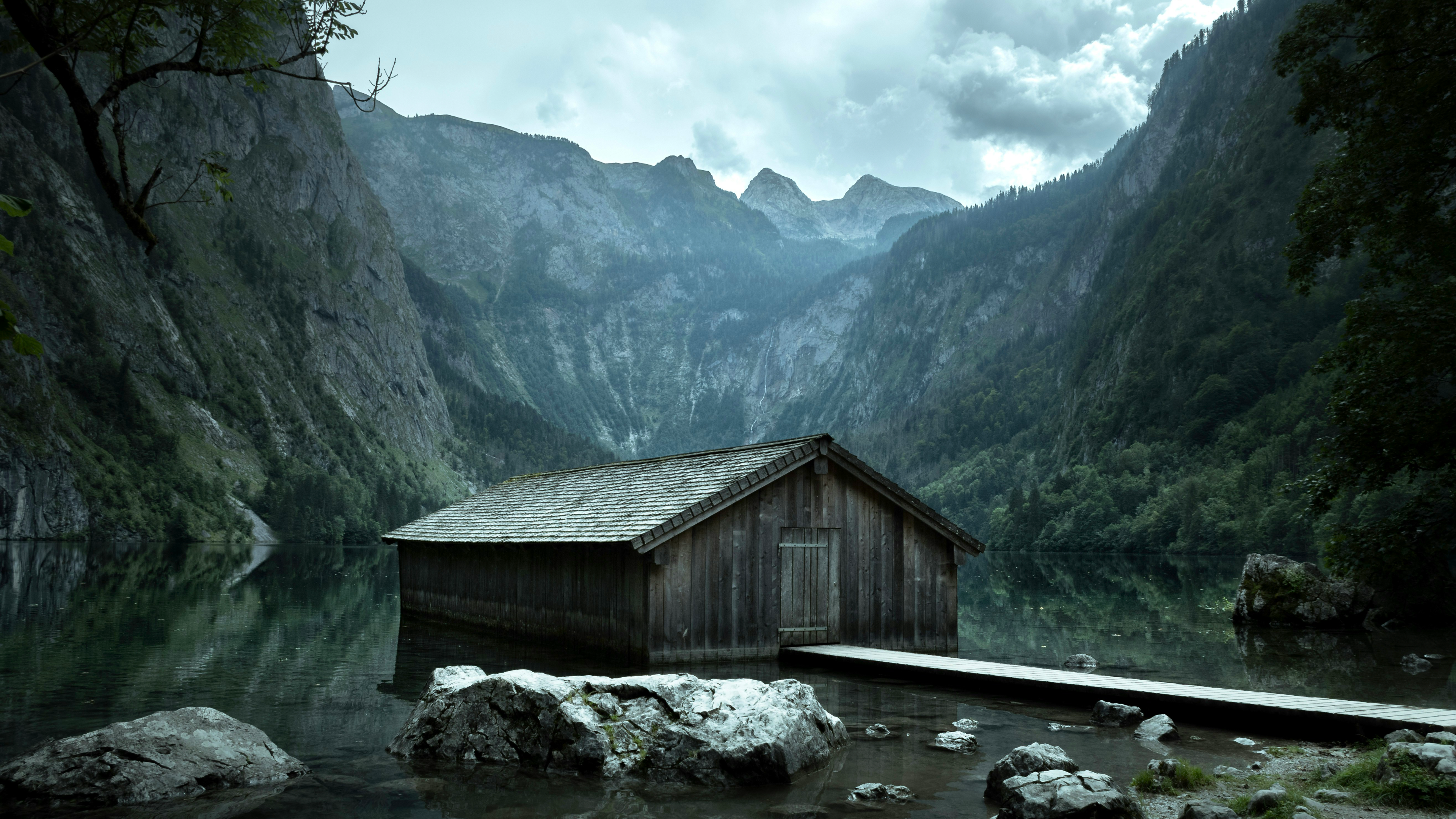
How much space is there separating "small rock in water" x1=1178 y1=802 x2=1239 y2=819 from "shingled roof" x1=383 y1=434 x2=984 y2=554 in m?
11.2

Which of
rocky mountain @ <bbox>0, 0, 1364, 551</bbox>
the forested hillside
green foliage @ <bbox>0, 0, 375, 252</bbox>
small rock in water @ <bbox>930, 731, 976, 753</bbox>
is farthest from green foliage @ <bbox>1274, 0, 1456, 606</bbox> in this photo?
the forested hillside

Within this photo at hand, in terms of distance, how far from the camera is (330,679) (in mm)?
18312

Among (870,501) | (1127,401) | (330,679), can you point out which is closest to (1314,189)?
(870,501)

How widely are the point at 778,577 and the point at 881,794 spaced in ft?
35.7

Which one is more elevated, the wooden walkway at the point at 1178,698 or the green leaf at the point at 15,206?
the green leaf at the point at 15,206

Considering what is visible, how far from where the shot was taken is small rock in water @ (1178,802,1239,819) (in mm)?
8422

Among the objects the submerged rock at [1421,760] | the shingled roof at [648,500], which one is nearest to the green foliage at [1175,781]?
the submerged rock at [1421,760]

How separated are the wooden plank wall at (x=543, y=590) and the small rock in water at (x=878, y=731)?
6.70m

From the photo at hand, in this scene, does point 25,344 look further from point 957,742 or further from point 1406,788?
point 1406,788

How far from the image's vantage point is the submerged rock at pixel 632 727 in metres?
11.1

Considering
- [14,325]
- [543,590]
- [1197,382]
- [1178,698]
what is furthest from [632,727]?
[1197,382]

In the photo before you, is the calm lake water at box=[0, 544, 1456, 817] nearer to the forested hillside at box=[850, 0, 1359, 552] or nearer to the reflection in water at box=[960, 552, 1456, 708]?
the reflection in water at box=[960, 552, 1456, 708]

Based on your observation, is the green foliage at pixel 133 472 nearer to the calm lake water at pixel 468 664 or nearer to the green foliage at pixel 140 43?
the calm lake water at pixel 468 664

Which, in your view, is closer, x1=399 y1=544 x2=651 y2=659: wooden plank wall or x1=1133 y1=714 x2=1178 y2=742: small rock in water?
x1=1133 y1=714 x2=1178 y2=742: small rock in water
